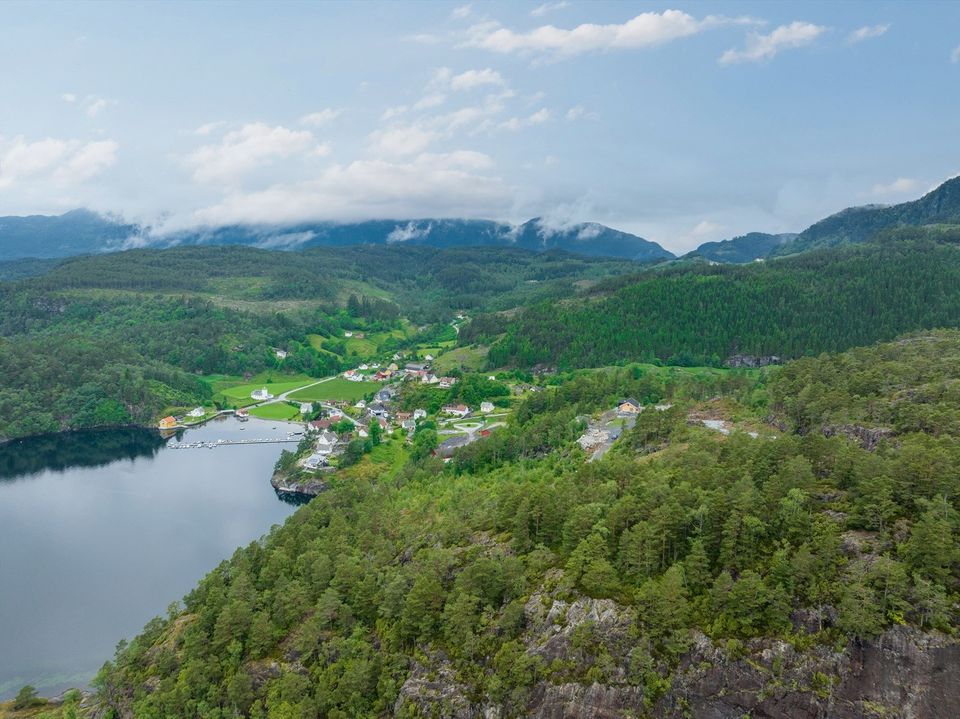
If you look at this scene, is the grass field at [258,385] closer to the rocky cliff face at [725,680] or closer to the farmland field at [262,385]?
the farmland field at [262,385]

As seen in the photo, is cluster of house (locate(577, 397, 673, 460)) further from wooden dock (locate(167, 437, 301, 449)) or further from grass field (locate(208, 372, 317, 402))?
grass field (locate(208, 372, 317, 402))

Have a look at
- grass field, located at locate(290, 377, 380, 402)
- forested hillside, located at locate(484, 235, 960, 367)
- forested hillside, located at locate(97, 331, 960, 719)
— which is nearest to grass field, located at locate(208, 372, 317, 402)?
grass field, located at locate(290, 377, 380, 402)

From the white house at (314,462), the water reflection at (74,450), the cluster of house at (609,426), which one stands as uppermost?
the cluster of house at (609,426)

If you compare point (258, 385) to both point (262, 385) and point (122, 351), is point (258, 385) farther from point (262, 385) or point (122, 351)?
point (122, 351)

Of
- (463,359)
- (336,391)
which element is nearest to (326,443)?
(336,391)

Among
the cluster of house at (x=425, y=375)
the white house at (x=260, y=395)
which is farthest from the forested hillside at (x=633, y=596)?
the white house at (x=260, y=395)

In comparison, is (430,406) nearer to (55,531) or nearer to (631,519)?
(55,531)

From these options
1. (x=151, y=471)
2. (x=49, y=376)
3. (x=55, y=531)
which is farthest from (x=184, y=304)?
(x=55, y=531)
